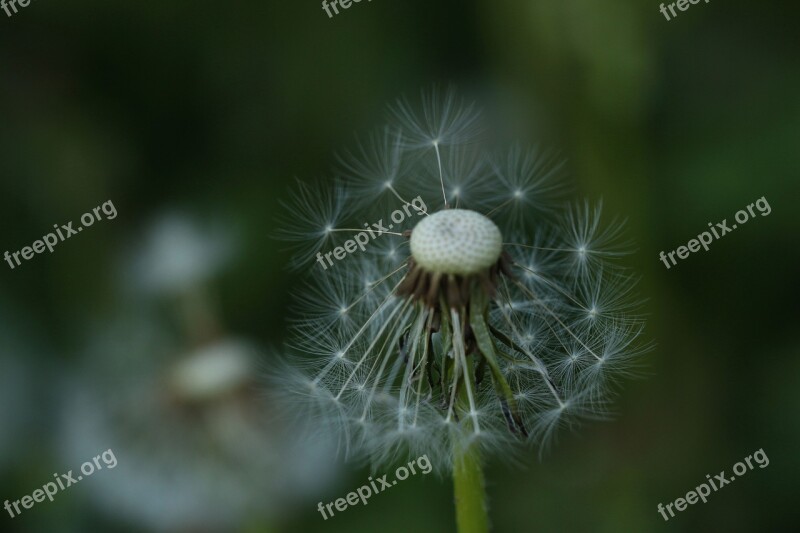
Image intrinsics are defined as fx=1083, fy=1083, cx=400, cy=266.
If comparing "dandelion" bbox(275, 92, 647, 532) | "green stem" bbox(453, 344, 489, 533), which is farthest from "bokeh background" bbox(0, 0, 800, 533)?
"green stem" bbox(453, 344, 489, 533)

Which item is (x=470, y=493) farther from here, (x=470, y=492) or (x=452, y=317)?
(x=452, y=317)

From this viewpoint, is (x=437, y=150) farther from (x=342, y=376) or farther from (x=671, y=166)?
(x=671, y=166)

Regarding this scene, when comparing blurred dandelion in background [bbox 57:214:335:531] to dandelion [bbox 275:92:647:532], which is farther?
blurred dandelion in background [bbox 57:214:335:531]

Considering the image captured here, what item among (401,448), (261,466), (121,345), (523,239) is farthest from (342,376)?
(121,345)

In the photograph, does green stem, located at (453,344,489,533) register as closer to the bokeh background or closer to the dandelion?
the dandelion

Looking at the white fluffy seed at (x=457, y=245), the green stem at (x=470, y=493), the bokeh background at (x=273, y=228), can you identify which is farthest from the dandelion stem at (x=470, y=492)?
the bokeh background at (x=273, y=228)

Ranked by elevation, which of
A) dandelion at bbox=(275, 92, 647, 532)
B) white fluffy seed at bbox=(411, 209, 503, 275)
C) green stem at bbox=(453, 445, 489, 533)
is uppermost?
white fluffy seed at bbox=(411, 209, 503, 275)

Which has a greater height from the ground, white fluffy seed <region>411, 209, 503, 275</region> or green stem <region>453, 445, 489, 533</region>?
white fluffy seed <region>411, 209, 503, 275</region>

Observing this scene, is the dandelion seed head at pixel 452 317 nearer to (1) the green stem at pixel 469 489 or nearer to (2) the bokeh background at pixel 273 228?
(1) the green stem at pixel 469 489
